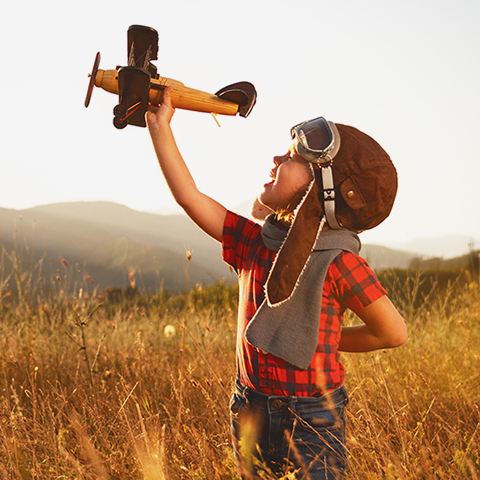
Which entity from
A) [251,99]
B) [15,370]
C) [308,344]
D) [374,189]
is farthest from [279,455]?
[15,370]

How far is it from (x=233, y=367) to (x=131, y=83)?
7.25 ft

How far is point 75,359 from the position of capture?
3896 mm

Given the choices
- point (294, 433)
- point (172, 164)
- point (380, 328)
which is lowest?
point (294, 433)

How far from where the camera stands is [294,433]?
1.42 m

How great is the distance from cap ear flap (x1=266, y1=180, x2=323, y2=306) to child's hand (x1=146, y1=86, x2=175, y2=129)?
54 cm

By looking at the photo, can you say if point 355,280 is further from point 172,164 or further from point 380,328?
point 172,164

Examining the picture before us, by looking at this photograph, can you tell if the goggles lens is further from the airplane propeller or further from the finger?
the airplane propeller

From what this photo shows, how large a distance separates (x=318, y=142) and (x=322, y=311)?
0.55m

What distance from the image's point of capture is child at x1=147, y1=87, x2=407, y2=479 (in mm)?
1373

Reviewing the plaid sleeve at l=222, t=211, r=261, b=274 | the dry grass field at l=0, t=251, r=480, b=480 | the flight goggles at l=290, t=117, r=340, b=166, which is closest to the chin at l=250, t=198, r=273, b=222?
the plaid sleeve at l=222, t=211, r=261, b=274

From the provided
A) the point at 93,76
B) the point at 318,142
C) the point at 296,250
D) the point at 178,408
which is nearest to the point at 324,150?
the point at 318,142

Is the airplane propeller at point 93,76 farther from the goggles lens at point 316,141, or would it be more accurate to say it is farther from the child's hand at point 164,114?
the goggles lens at point 316,141

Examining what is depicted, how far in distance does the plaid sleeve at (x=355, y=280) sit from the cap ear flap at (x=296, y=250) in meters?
0.12

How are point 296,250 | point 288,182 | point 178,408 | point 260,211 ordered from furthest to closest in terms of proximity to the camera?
point 178,408, point 260,211, point 288,182, point 296,250
